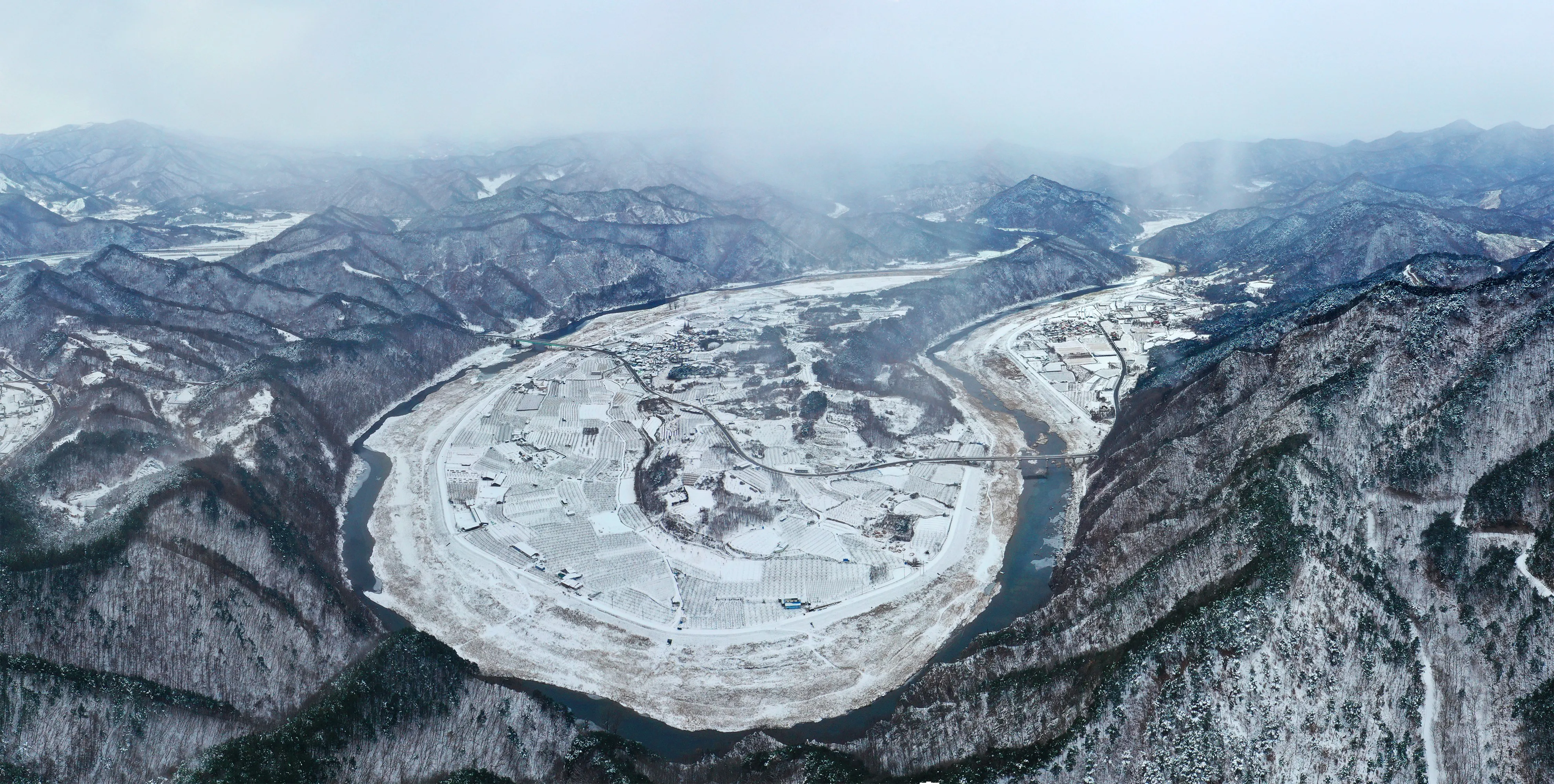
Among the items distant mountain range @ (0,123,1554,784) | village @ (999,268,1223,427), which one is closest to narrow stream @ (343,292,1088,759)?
distant mountain range @ (0,123,1554,784)

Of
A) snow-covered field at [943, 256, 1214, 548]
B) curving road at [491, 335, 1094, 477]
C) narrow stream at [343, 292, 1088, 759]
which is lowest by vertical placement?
narrow stream at [343, 292, 1088, 759]

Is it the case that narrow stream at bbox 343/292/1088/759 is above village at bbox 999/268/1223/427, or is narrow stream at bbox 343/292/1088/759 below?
below

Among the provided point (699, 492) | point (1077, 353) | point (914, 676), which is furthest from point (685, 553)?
point (1077, 353)

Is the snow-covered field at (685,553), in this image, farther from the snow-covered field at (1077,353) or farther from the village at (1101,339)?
the village at (1101,339)

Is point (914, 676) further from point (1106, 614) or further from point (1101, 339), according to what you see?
point (1101, 339)

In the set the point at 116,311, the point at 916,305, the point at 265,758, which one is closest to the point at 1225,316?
the point at 916,305

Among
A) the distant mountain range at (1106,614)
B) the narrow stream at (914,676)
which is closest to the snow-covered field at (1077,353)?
the narrow stream at (914,676)

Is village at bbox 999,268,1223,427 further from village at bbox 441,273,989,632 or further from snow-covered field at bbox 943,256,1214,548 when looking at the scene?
village at bbox 441,273,989,632
